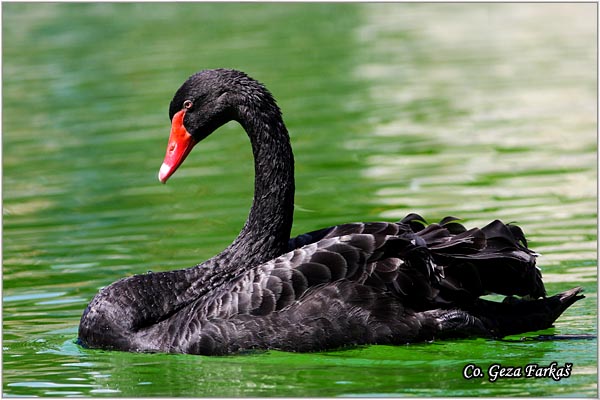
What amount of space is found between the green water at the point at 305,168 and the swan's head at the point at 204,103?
1.38m

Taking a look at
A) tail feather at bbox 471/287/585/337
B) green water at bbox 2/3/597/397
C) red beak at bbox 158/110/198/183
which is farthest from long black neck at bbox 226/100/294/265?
tail feather at bbox 471/287/585/337

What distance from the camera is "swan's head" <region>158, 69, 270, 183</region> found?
23.6ft

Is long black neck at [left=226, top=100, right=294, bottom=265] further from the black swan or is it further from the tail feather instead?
the tail feather

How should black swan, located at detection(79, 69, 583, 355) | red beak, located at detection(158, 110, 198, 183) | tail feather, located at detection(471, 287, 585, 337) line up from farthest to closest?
red beak, located at detection(158, 110, 198, 183) → tail feather, located at detection(471, 287, 585, 337) → black swan, located at detection(79, 69, 583, 355)

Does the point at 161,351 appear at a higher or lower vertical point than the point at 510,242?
lower

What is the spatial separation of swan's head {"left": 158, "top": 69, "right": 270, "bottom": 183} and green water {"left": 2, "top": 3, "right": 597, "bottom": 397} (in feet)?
4.52

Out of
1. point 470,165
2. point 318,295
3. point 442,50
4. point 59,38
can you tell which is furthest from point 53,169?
point 59,38

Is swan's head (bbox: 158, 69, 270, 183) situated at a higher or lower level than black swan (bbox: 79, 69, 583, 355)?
higher

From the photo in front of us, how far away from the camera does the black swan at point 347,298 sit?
6.54 metres

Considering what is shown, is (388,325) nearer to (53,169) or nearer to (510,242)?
(510,242)

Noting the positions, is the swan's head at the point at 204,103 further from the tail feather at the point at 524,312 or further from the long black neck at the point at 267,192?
the tail feather at the point at 524,312

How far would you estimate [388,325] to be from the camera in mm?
6551

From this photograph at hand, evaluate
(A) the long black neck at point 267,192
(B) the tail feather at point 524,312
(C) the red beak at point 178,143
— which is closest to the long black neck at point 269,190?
(A) the long black neck at point 267,192

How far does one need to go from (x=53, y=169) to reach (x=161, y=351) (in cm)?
630
